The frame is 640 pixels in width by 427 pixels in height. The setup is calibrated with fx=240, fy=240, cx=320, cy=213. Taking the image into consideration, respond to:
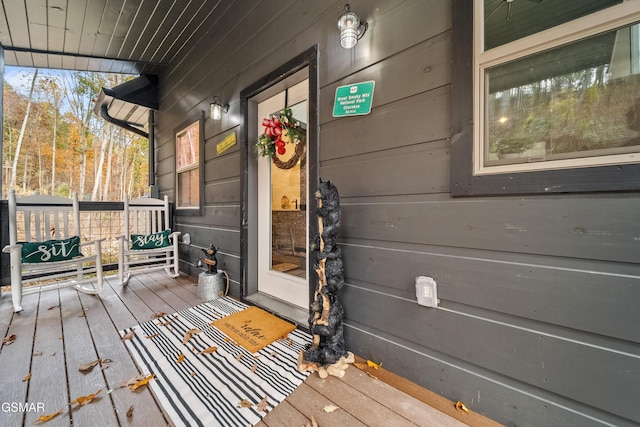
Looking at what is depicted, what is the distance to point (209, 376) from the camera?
125cm

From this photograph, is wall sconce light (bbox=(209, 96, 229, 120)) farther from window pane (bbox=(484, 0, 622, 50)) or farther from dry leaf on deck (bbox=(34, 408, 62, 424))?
dry leaf on deck (bbox=(34, 408, 62, 424))

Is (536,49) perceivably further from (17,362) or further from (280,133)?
(17,362)

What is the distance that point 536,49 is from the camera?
2.92ft

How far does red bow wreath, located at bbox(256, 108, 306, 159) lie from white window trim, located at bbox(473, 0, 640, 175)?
4.09 ft

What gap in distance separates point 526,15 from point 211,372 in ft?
7.03

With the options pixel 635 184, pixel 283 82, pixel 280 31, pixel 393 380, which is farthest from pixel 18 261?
pixel 635 184

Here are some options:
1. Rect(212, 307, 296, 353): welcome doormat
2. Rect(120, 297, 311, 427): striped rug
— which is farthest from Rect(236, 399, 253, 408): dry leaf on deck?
Rect(212, 307, 296, 353): welcome doormat

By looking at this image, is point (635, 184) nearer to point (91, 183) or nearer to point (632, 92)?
point (632, 92)

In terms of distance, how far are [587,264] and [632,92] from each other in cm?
56

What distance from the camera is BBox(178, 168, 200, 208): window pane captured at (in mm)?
3085

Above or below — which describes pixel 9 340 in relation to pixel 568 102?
below

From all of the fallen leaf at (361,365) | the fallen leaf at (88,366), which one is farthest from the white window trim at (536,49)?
the fallen leaf at (88,366)

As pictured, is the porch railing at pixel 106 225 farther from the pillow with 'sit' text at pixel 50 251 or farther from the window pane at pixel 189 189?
the pillow with 'sit' text at pixel 50 251

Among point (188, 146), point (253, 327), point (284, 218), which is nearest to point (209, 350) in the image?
point (253, 327)
